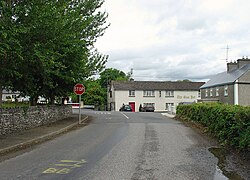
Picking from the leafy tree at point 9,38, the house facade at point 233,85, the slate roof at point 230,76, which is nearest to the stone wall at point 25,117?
the leafy tree at point 9,38

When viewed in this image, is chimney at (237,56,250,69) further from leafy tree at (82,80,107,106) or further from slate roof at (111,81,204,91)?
leafy tree at (82,80,107,106)

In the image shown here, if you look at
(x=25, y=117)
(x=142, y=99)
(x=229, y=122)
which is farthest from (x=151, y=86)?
(x=229, y=122)

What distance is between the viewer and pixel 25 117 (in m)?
17.2

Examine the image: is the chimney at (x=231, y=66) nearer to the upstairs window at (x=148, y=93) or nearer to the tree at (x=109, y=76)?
the upstairs window at (x=148, y=93)

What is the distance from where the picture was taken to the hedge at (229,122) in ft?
33.3

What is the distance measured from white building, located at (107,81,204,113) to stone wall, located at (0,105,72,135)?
43.9 m

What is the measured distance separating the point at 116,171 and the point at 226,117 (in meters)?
7.07

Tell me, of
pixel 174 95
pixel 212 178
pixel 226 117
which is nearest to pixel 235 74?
pixel 174 95

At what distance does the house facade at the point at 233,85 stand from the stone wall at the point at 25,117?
29.2 meters

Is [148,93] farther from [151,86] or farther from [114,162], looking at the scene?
[114,162]

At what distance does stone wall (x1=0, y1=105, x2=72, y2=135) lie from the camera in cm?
1465

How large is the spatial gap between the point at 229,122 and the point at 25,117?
34.2ft

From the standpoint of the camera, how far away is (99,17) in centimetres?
2456

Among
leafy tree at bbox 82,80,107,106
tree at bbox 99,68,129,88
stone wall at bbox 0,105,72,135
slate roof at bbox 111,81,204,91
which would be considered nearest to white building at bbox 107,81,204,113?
slate roof at bbox 111,81,204,91
